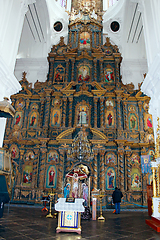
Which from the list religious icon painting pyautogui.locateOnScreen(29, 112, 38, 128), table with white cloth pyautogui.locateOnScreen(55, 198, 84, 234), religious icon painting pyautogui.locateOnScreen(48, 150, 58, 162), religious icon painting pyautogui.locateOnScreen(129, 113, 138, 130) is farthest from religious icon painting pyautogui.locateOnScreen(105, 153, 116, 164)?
table with white cloth pyautogui.locateOnScreen(55, 198, 84, 234)

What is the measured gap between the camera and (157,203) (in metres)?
5.65

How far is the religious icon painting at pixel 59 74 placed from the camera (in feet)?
46.0

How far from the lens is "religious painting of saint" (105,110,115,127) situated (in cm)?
1280

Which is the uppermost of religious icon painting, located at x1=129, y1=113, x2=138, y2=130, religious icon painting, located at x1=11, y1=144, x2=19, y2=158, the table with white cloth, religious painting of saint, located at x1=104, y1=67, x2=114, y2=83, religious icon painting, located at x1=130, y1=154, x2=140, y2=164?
religious painting of saint, located at x1=104, y1=67, x2=114, y2=83

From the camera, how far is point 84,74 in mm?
13961

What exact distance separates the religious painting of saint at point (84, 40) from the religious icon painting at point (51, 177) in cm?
880

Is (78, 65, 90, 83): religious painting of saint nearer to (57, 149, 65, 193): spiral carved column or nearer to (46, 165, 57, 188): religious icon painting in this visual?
(57, 149, 65, 193): spiral carved column

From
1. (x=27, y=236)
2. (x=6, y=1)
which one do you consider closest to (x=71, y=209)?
(x=27, y=236)

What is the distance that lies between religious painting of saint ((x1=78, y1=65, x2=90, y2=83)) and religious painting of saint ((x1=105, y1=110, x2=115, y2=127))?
2700 millimetres

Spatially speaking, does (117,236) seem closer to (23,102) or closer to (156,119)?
(156,119)

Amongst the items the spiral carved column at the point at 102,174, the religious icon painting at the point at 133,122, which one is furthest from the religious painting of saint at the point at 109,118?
the spiral carved column at the point at 102,174

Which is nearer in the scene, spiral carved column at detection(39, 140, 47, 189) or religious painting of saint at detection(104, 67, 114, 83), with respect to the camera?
spiral carved column at detection(39, 140, 47, 189)

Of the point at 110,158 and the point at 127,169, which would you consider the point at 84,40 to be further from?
the point at 127,169

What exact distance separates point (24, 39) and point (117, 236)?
16317mm
